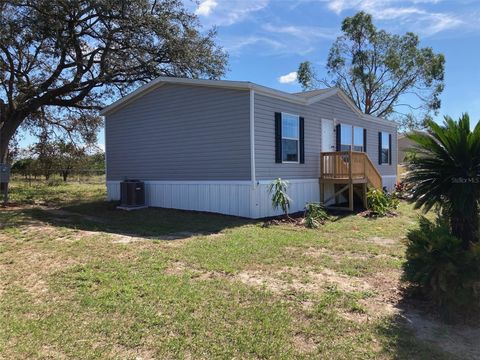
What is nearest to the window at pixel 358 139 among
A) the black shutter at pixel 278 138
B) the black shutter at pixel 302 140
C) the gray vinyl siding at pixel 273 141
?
the gray vinyl siding at pixel 273 141

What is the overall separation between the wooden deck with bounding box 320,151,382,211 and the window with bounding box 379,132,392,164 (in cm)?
464

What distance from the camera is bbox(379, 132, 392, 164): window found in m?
17.8

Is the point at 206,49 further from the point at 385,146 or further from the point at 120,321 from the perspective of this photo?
the point at 120,321

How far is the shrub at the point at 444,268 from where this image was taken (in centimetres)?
402

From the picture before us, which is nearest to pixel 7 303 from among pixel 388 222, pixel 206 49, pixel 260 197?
pixel 260 197

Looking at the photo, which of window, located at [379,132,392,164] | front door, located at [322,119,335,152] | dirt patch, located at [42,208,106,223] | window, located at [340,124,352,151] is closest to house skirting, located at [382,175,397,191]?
window, located at [379,132,392,164]

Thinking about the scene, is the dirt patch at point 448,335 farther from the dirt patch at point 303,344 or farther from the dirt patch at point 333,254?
the dirt patch at point 333,254

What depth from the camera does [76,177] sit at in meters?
30.8

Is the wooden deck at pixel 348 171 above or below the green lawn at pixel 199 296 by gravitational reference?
above

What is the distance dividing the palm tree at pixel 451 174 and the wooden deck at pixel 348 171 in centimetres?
731

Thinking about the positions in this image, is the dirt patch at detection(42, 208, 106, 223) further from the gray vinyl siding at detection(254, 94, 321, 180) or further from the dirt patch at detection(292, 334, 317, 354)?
the dirt patch at detection(292, 334, 317, 354)

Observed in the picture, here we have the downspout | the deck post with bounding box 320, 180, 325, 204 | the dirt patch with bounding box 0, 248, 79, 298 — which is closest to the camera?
the dirt patch with bounding box 0, 248, 79, 298

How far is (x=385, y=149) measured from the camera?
60.0 feet

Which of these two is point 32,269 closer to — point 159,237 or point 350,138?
point 159,237
